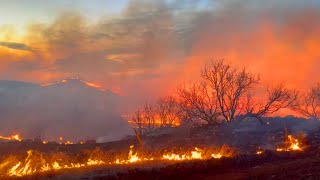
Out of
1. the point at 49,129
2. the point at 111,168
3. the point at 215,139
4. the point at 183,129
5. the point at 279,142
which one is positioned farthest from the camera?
the point at 49,129

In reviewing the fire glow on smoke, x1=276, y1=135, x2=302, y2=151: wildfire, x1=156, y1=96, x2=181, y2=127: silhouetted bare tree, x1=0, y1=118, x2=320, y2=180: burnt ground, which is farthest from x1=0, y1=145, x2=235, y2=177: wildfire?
x1=156, y1=96, x2=181, y2=127: silhouetted bare tree

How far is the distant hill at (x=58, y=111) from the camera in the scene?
134 meters

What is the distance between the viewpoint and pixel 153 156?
2780 cm

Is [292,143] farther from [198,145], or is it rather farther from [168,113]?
[168,113]

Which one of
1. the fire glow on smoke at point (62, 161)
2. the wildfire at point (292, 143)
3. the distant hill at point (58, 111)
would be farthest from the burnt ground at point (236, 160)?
the distant hill at point (58, 111)

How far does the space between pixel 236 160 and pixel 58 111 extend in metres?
134

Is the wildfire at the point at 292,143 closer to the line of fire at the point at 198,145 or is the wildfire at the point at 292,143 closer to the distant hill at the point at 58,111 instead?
the line of fire at the point at 198,145

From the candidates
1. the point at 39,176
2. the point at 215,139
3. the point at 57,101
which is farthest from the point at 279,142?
the point at 57,101

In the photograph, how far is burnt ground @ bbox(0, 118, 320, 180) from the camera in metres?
20.2

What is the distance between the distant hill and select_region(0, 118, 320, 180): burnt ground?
75.6 meters

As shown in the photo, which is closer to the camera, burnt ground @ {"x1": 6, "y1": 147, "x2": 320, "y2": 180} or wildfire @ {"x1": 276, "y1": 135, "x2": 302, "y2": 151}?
burnt ground @ {"x1": 6, "y1": 147, "x2": 320, "y2": 180}

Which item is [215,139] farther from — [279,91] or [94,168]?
[94,168]

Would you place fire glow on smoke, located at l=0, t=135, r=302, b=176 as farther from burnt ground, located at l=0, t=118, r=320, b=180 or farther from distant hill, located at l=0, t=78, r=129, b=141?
distant hill, located at l=0, t=78, r=129, b=141

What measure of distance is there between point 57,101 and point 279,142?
459ft
